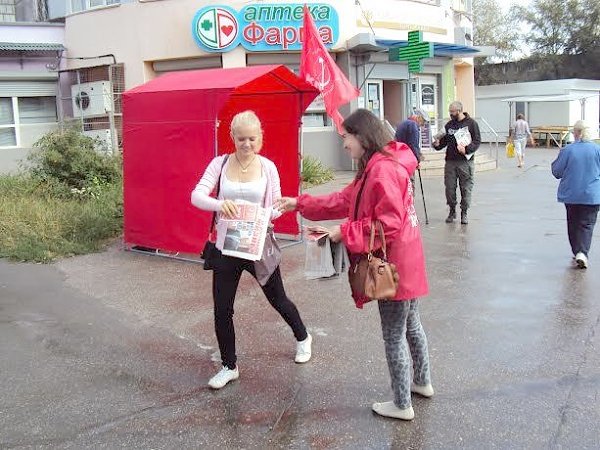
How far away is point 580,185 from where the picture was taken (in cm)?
678

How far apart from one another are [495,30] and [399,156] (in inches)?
1791

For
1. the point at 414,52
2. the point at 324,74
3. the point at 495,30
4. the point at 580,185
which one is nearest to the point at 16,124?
the point at 414,52

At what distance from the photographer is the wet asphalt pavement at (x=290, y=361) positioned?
3.54 meters

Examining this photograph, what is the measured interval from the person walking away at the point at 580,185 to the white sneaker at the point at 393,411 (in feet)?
13.6

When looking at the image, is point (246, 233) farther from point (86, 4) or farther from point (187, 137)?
point (86, 4)

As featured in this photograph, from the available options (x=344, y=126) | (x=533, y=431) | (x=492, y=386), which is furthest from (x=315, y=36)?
(x=533, y=431)

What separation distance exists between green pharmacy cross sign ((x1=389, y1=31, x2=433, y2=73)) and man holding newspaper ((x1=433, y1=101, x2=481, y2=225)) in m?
8.24

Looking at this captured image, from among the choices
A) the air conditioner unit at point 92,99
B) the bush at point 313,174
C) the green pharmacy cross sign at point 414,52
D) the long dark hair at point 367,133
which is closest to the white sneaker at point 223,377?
the long dark hair at point 367,133

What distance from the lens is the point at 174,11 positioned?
16969 mm

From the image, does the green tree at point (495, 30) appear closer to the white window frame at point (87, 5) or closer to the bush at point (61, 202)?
the white window frame at point (87, 5)

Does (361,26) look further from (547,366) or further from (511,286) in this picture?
(547,366)

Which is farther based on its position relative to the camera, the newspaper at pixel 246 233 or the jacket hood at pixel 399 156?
the newspaper at pixel 246 233

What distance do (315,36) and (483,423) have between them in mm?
4951

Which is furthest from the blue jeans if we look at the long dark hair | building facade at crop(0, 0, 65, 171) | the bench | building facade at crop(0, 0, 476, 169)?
the bench
